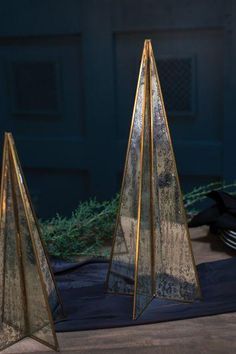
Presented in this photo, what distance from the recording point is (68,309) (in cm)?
58

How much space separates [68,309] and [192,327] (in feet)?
0.48

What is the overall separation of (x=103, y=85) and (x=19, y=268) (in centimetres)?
103

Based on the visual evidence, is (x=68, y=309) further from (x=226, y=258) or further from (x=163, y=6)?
(x=163, y=6)

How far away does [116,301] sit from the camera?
23.2 inches

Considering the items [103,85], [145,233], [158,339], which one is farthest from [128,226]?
[103,85]

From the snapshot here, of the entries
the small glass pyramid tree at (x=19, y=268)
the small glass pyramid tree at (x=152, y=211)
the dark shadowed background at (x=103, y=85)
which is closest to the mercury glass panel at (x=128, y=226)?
the small glass pyramid tree at (x=152, y=211)

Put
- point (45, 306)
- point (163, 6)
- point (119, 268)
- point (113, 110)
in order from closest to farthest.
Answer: point (45, 306) < point (119, 268) < point (163, 6) < point (113, 110)

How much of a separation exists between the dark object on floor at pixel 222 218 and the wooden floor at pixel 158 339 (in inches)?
7.3

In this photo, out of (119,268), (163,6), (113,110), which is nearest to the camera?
(119,268)

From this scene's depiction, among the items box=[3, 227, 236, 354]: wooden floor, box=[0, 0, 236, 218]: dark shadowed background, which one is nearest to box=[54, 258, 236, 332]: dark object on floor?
box=[3, 227, 236, 354]: wooden floor

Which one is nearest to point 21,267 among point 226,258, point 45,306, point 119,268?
point 45,306

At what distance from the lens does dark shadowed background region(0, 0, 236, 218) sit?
1369mm

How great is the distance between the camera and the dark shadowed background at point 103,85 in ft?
4.49

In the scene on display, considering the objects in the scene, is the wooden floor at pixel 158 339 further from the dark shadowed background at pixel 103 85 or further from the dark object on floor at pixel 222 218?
the dark shadowed background at pixel 103 85
